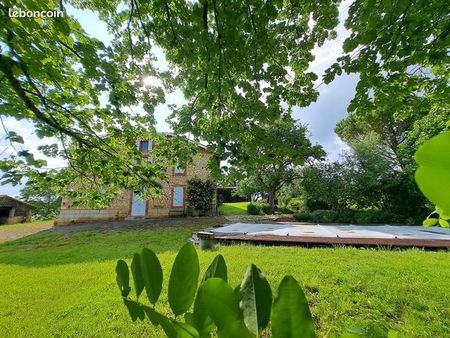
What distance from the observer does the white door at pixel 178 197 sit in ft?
62.7

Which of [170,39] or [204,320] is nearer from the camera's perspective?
[204,320]

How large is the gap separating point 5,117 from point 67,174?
3.77 feet

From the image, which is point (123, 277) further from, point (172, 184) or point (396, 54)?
point (172, 184)

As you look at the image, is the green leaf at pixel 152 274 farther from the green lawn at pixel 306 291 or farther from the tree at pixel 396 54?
the tree at pixel 396 54

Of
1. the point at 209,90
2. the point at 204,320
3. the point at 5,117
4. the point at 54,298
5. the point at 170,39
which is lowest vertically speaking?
the point at 54,298

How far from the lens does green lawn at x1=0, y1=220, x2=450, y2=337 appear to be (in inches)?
125

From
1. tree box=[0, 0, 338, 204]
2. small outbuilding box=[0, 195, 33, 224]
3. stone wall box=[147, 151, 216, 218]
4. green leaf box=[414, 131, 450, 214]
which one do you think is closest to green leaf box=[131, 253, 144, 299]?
green leaf box=[414, 131, 450, 214]

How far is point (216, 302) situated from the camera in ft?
1.16

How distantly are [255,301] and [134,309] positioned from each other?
0.66ft

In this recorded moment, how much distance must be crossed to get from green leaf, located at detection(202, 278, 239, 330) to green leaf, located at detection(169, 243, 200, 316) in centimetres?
5

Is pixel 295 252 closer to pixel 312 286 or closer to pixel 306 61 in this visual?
pixel 312 286

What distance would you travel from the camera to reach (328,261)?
545cm

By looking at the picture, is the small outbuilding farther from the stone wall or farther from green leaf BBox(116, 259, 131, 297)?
green leaf BBox(116, 259, 131, 297)

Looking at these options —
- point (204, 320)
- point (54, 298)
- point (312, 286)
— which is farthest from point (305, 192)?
point (204, 320)
